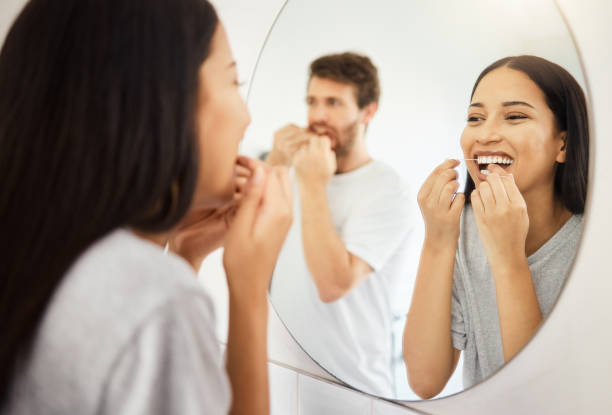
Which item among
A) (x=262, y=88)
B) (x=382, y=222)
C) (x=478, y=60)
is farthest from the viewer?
(x=262, y=88)

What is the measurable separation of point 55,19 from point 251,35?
19.7 inches

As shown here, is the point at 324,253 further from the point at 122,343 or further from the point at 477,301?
the point at 122,343

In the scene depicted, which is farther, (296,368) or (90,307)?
(296,368)

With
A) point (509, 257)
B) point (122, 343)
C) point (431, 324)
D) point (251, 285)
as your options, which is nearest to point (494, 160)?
point (509, 257)

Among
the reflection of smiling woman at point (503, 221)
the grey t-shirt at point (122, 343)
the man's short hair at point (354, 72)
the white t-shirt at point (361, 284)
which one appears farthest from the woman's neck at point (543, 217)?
the grey t-shirt at point (122, 343)

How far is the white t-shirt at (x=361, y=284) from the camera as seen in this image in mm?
658

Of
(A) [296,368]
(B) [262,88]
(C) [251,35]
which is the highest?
(C) [251,35]

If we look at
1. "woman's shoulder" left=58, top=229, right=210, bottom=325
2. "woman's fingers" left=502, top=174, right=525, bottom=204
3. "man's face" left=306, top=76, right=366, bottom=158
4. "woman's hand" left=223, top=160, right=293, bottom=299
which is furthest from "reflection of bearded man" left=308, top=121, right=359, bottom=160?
"woman's shoulder" left=58, top=229, right=210, bottom=325

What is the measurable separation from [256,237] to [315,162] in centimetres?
21

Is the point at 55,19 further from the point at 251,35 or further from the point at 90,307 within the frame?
the point at 251,35

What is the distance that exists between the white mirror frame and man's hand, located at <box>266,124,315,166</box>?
0.40 metres

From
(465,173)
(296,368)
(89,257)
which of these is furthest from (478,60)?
(296,368)

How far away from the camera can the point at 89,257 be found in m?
0.39

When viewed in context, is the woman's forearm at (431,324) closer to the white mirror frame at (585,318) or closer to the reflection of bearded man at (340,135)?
the white mirror frame at (585,318)
